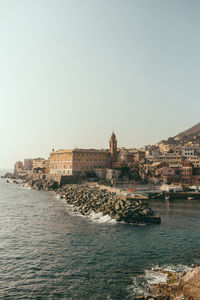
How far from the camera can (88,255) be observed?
2478cm

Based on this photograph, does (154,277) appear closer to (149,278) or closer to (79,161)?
(149,278)

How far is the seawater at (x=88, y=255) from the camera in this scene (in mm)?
18562

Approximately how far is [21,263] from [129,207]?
22474mm

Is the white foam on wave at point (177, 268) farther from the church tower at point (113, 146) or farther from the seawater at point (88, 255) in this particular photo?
the church tower at point (113, 146)

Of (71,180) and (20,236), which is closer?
(20,236)

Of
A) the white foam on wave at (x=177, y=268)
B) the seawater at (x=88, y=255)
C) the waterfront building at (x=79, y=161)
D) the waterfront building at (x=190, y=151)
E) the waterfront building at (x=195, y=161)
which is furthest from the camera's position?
the waterfront building at (x=190, y=151)

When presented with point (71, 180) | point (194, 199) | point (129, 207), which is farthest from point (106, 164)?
point (129, 207)

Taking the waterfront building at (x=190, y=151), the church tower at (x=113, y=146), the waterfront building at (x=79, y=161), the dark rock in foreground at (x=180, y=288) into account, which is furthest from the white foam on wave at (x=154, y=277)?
the waterfront building at (x=190, y=151)

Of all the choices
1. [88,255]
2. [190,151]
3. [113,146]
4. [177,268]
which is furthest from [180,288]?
[190,151]

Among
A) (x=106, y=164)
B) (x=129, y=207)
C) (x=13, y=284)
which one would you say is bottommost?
Answer: (x=13, y=284)

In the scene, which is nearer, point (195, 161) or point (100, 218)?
point (100, 218)

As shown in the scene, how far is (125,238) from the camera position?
30297 mm

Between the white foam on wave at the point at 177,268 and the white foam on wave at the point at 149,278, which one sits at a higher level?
the white foam on wave at the point at 177,268

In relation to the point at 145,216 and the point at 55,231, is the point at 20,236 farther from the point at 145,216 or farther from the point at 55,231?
the point at 145,216
